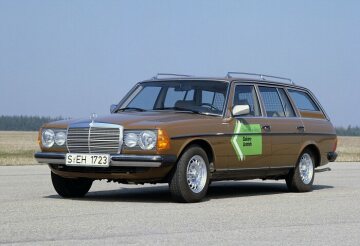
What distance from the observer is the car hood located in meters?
10.9

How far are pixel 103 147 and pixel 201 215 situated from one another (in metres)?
1.99

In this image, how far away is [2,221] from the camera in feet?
28.1

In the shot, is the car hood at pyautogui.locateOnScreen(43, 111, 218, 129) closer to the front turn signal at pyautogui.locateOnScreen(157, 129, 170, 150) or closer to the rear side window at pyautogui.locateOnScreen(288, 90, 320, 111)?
the front turn signal at pyautogui.locateOnScreen(157, 129, 170, 150)

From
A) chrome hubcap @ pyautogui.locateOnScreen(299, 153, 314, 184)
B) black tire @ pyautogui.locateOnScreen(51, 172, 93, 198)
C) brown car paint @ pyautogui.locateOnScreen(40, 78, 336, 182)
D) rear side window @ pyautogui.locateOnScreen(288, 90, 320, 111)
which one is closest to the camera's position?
brown car paint @ pyautogui.locateOnScreen(40, 78, 336, 182)

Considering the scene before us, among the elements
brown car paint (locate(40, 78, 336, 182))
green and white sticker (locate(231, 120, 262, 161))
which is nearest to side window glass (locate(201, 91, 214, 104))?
brown car paint (locate(40, 78, 336, 182))

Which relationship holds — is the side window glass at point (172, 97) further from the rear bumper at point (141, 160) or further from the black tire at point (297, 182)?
the black tire at point (297, 182)

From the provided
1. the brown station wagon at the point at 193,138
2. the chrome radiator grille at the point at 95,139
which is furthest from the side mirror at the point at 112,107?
the chrome radiator grille at the point at 95,139

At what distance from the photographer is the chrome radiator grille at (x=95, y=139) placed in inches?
427

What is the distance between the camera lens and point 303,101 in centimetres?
1429

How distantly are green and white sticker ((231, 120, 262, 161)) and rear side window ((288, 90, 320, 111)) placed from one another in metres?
1.70

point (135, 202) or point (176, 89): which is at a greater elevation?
point (176, 89)

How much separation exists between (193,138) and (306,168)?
3213 millimetres

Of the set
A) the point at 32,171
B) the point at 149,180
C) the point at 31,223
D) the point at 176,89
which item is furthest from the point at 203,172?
the point at 32,171

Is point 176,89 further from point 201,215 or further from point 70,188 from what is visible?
point 201,215
